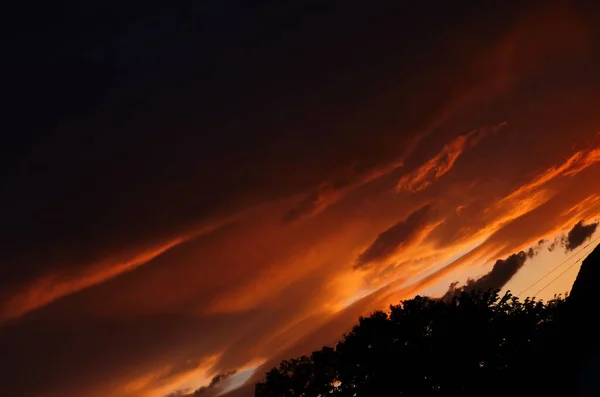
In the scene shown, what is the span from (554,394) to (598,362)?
5.21 m

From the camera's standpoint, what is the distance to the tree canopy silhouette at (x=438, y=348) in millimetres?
64750

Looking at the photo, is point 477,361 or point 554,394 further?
point 477,361

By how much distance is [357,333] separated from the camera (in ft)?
233

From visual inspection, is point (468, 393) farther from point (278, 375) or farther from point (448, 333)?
point (278, 375)

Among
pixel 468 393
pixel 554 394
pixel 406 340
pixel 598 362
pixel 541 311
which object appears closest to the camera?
pixel 598 362

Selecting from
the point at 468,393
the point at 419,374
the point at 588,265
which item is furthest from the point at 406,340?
the point at 588,265

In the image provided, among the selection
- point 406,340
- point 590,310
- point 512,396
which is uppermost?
point 406,340

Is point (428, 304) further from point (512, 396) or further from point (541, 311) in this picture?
point (512, 396)

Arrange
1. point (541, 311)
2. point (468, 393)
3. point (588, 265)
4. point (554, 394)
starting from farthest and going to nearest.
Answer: point (541, 311) → point (468, 393) → point (588, 265) → point (554, 394)

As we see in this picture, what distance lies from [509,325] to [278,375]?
32695 millimetres

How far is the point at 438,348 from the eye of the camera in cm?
6588

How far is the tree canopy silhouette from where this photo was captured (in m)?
64.8

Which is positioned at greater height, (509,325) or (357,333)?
(357,333)

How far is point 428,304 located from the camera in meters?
72.3
